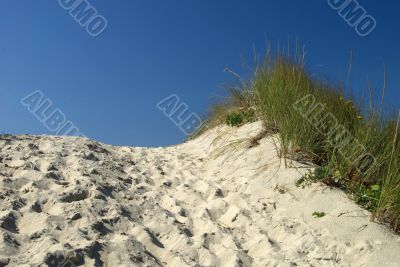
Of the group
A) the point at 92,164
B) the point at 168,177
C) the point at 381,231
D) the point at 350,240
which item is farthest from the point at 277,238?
the point at 92,164

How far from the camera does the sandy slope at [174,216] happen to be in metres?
3.51

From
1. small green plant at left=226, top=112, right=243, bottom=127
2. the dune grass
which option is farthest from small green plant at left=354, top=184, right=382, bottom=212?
small green plant at left=226, top=112, right=243, bottom=127

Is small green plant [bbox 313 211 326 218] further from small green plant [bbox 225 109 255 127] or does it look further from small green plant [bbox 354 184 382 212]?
small green plant [bbox 225 109 255 127]

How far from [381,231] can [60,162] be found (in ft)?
11.9

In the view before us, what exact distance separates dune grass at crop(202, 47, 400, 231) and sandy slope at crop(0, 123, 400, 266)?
0.21 meters

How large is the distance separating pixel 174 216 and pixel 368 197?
1821 millimetres

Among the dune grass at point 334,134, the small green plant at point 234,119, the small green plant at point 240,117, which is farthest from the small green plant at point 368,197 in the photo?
the small green plant at point 234,119

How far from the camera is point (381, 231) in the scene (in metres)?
3.91

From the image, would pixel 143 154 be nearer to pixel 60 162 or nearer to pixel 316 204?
pixel 60 162

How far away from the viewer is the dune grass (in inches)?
168

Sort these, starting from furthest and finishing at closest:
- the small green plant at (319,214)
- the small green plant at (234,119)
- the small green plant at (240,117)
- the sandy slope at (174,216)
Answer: the small green plant at (234,119)
the small green plant at (240,117)
the small green plant at (319,214)
the sandy slope at (174,216)

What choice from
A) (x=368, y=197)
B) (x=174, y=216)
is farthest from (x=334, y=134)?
(x=174, y=216)

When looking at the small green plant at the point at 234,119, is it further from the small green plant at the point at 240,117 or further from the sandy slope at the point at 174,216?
the sandy slope at the point at 174,216

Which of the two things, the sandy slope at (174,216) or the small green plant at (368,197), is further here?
the small green plant at (368,197)
